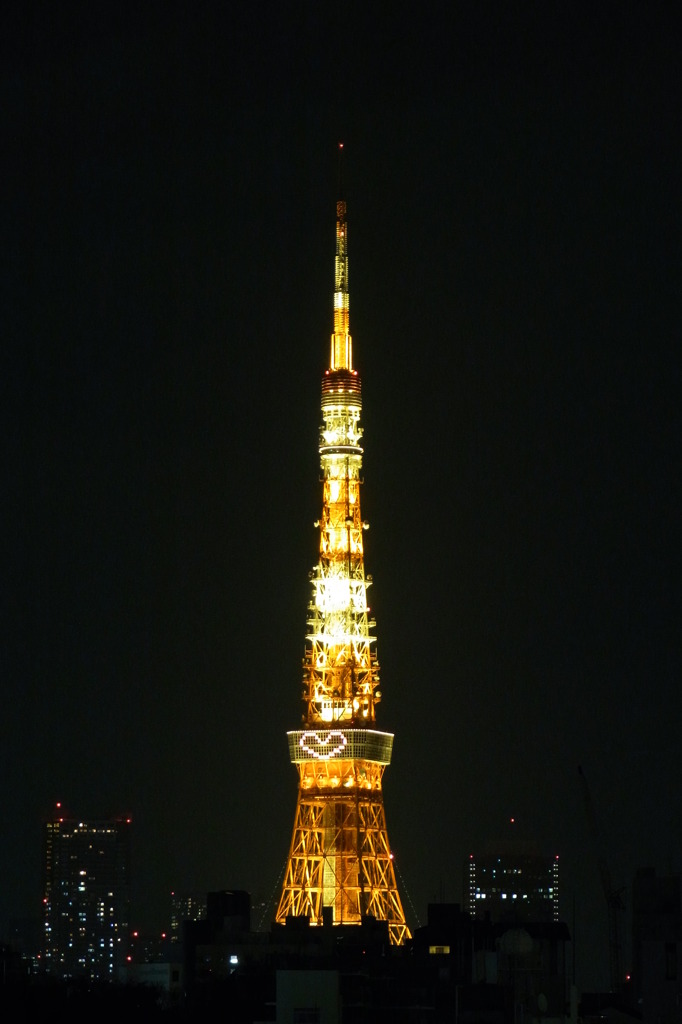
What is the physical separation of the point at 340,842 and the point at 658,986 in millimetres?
37478

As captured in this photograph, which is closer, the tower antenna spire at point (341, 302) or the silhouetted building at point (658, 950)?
the silhouetted building at point (658, 950)

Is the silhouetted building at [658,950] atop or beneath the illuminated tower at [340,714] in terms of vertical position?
beneath

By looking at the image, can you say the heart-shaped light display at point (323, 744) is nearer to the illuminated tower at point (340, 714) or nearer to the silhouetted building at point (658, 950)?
the illuminated tower at point (340, 714)

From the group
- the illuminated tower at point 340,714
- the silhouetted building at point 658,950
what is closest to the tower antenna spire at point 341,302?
the illuminated tower at point 340,714

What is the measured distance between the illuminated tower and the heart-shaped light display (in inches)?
1.6

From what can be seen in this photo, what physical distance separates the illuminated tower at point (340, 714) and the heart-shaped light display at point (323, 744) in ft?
0.13

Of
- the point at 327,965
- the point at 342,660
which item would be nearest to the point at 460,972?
the point at 327,965

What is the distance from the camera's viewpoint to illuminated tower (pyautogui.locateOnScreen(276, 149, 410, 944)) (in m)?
120

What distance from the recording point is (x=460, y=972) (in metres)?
93.9

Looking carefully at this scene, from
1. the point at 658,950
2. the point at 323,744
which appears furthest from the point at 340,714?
the point at 658,950

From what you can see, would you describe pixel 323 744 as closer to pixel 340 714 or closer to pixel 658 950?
pixel 340 714

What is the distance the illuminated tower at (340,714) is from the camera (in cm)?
12019

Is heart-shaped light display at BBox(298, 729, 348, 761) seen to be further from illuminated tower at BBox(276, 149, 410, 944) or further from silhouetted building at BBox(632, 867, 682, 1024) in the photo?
silhouetted building at BBox(632, 867, 682, 1024)

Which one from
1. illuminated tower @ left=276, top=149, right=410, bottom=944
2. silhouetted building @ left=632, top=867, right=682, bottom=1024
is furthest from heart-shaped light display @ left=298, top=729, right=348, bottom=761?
silhouetted building @ left=632, top=867, right=682, bottom=1024
